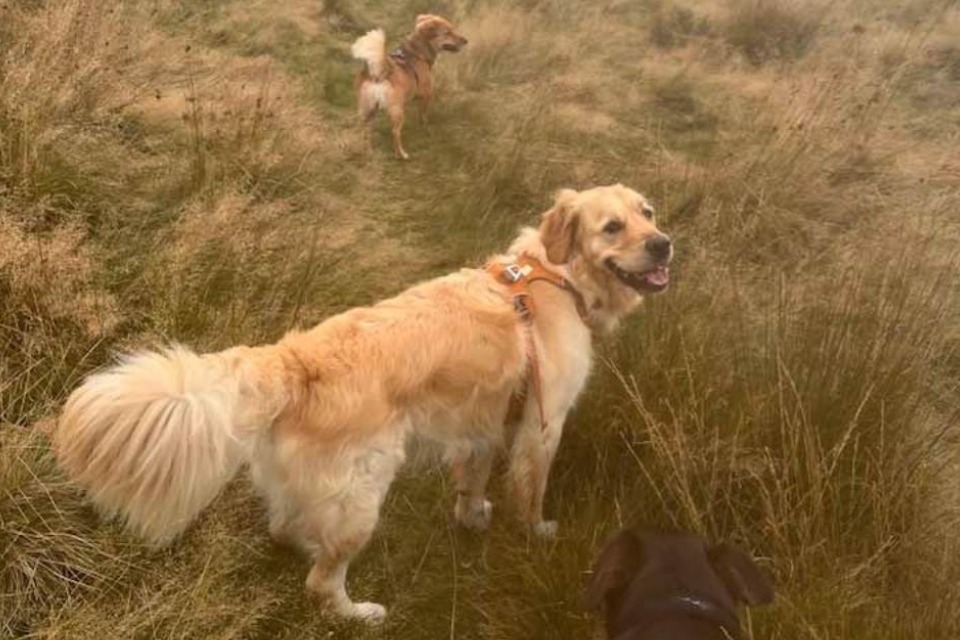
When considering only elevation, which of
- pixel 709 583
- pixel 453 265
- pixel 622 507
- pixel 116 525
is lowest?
pixel 453 265

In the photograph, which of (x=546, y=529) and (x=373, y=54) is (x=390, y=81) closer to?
(x=373, y=54)

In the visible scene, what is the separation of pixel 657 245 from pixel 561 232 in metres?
0.38

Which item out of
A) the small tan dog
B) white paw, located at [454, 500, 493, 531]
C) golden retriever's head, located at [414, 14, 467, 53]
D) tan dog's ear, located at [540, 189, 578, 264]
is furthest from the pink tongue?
golden retriever's head, located at [414, 14, 467, 53]

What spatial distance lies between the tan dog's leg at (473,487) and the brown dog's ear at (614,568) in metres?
0.90

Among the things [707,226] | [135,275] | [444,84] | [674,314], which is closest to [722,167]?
[707,226]

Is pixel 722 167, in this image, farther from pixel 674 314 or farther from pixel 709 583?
pixel 709 583

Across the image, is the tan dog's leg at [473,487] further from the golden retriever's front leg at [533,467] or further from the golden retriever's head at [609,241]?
the golden retriever's head at [609,241]

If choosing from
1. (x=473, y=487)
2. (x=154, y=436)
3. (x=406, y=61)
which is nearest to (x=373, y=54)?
(x=406, y=61)

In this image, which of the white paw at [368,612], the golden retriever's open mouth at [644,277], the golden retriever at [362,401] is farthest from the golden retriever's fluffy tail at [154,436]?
the golden retriever's open mouth at [644,277]

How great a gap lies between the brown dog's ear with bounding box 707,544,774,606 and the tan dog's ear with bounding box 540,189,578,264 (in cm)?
140

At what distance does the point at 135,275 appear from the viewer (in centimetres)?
397

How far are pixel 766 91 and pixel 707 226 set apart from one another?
12.1ft

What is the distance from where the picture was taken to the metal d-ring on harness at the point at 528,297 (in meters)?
3.29

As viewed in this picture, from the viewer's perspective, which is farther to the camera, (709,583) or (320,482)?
(320,482)
